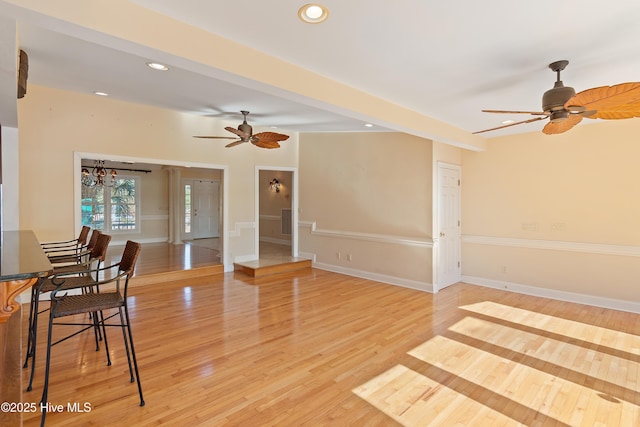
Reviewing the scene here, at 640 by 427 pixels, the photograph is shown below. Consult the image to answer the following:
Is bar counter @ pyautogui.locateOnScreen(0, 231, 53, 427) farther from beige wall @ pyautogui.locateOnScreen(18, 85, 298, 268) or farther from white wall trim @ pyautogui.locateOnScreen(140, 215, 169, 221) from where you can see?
white wall trim @ pyautogui.locateOnScreen(140, 215, 169, 221)

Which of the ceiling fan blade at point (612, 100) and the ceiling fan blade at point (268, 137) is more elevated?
the ceiling fan blade at point (268, 137)

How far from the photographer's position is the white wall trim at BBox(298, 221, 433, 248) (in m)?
5.41

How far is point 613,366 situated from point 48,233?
21.9ft

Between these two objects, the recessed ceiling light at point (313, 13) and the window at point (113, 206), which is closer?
the recessed ceiling light at point (313, 13)

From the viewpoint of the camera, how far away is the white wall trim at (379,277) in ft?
17.7

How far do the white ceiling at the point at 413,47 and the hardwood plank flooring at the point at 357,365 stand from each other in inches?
94.3

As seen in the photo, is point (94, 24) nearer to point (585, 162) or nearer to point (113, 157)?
point (113, 157)

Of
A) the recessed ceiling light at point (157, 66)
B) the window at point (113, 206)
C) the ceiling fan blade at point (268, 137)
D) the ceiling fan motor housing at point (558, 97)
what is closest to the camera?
the ceiling fan motor housing at point (558, 97)

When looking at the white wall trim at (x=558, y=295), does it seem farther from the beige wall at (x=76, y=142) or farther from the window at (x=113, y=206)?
the window at (x=113, y=206)

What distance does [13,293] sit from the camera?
5.08 feet

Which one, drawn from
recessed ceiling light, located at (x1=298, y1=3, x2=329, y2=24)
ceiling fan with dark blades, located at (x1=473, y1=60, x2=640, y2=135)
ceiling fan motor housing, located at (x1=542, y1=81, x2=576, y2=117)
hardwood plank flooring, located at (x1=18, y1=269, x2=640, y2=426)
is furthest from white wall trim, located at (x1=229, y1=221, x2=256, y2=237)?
ceiling fan motor housing, located at (x1=542, y1=81, x2=576, y2=117)

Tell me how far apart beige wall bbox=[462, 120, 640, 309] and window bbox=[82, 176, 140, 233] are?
29.6ft

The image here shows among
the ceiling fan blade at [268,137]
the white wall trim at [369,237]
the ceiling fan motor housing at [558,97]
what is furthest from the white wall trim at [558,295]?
the ceiling fan blade at [268,137]

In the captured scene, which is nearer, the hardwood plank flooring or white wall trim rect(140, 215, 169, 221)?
the hardwood plank flooring
